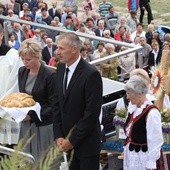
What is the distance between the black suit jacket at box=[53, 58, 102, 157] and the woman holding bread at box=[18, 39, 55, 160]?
0.25m

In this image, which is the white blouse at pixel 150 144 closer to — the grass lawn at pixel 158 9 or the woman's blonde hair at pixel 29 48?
the woman's blonde hair at pixel 29 48

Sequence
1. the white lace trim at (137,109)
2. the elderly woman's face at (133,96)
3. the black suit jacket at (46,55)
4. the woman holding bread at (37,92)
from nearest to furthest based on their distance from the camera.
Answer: the elderly woman's face at (133,96) < the white lace trim at (137,109) < the woman holding bread at (37,92) < the black suit jacket at (46,55)

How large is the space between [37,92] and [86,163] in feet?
2.65

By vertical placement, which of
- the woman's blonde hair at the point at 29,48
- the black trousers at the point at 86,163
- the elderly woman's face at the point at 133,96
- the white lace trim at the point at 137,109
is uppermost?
the woman's blonde hair at the point at 29,48

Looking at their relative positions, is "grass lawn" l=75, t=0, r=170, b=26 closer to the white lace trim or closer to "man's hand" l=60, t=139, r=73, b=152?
the white lace trim

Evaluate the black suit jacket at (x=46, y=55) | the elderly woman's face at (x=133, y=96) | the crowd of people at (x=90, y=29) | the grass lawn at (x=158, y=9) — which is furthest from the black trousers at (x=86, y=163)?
the grass lawn at (x=158, y=9)

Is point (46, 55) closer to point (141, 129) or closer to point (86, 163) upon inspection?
point (141, 129)

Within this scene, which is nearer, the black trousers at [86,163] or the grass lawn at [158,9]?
the black trousers at [86,163]

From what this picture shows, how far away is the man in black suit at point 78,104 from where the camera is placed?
211 inches

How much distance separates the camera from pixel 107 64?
870cm

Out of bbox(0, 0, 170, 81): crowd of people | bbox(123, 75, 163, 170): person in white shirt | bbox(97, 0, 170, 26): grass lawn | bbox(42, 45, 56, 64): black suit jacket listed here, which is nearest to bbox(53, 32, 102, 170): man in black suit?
A: bbox(123, 75, 163, 170): person in white shirt

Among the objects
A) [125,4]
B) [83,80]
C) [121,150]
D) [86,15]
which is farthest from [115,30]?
[83,80]

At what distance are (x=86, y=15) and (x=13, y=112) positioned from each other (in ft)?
47.0

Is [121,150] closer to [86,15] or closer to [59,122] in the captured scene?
[59,122]
